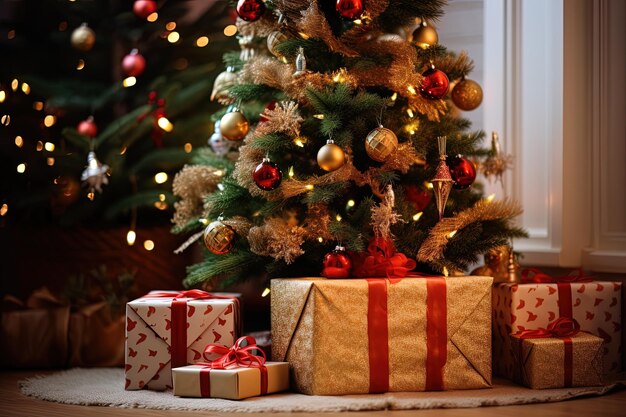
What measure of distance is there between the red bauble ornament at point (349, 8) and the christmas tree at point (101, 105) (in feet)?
2.65

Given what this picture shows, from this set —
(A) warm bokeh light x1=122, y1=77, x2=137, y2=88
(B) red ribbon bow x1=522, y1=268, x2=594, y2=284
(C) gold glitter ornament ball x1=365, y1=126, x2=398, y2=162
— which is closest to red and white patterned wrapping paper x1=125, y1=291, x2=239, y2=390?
(C) gold glitter ornament ball x1=365, y1=126, x2=398, y2=162

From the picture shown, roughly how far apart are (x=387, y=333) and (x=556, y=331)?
462 millimetres

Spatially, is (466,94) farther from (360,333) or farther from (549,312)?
(360,333)

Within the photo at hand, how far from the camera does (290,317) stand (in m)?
2.15

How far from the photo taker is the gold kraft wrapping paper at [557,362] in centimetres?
220

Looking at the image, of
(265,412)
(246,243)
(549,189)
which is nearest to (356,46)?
(246,243)

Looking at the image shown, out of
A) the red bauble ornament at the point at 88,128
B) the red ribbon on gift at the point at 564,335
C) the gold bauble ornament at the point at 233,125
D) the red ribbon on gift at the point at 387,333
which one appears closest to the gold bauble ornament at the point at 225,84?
the gold bauble ornament at the point at 233,125

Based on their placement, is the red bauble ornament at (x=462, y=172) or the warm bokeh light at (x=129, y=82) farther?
the warm bokeh light at (x=129, y=82)

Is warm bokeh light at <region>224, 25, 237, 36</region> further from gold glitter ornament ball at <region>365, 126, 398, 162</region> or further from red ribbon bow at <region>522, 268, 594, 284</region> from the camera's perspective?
red ribbon bow at <region>522, 268, 594, 284</region>

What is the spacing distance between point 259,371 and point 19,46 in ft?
5.32

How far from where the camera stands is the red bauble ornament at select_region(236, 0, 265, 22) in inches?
94.2

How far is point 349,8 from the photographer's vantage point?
2258mm

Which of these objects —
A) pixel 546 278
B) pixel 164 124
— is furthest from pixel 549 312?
pixel 164 124

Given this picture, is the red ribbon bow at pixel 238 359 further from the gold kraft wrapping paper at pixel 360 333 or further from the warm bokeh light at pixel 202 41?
the warm bokeh light at pixel 202 41
